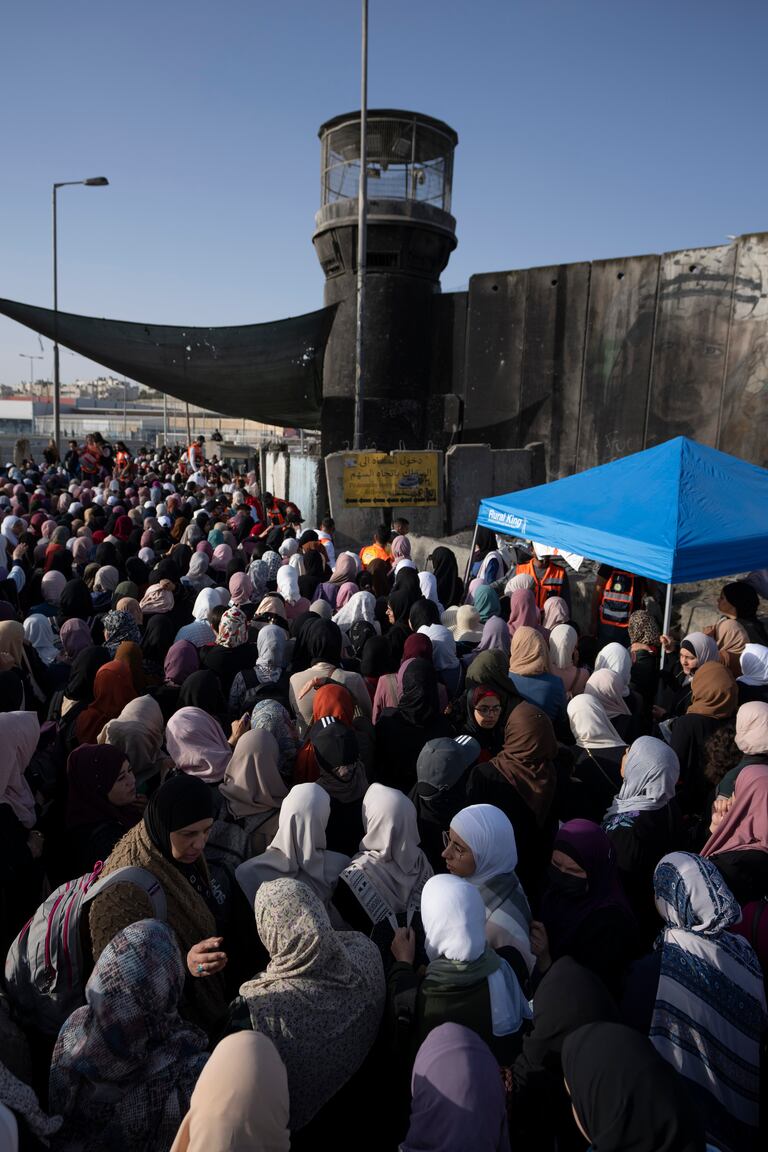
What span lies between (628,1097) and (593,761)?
235 centimetres

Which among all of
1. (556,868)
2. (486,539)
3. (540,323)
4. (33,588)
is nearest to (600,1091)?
(556,868)

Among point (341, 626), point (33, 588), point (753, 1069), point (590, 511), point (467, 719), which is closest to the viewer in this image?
point (753, 1069)

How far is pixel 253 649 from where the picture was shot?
5.30 m

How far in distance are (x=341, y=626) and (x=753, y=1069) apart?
4.44 metres

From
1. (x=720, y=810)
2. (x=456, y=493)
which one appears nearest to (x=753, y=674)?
(x=720, y=810)

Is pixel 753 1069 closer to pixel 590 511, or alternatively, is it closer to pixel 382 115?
pixel 590 511

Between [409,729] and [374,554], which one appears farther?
[374,554]

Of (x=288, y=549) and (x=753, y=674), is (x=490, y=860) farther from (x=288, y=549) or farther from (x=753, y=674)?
(x=288, y=549)

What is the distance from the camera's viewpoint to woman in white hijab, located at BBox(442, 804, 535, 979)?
2.61 metres

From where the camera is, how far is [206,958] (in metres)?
2.24

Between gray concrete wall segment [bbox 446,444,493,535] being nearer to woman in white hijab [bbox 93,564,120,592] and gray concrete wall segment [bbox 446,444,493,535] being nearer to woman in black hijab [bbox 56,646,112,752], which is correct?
woman in white hijab [bbox 93,564,120,592]

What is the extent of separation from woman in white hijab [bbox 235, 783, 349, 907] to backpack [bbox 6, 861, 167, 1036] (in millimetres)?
496

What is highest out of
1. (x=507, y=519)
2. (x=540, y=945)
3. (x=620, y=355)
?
(x=620, y=355)

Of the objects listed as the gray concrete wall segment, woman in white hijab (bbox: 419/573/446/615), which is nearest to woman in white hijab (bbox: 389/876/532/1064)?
woman in white hijab (bbox: 419/573/446/615)
